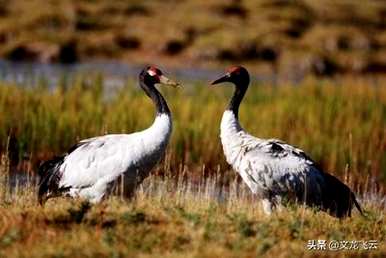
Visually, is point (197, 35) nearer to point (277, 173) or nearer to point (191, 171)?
point (191, 171)

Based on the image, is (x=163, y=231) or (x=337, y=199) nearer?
(x=163, y=231)

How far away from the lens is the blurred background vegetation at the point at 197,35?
132 feet

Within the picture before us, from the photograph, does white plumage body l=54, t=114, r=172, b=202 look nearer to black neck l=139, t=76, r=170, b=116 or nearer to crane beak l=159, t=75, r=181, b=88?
black neck l=139, t=76, r=170, b=116

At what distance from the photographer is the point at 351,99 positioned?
19.2 meters

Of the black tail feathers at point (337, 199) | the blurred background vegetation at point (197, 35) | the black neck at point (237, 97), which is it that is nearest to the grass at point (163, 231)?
the black tail feathers at point (337, 199)

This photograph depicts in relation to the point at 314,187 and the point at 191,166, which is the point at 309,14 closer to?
the point at 191,166

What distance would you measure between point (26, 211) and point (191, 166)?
7578 millimetres

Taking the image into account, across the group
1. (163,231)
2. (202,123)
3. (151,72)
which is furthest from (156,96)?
(202,123)

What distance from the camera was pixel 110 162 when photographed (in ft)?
31.9

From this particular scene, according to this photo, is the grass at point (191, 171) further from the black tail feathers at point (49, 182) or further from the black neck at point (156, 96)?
the black neck at point (156, 96)

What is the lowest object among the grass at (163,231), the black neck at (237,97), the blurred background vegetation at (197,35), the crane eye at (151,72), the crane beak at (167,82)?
the grass at (163,231)

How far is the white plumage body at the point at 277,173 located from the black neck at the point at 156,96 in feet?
3.16

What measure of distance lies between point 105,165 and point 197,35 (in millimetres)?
35117

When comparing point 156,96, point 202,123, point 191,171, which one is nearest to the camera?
point 156,96
